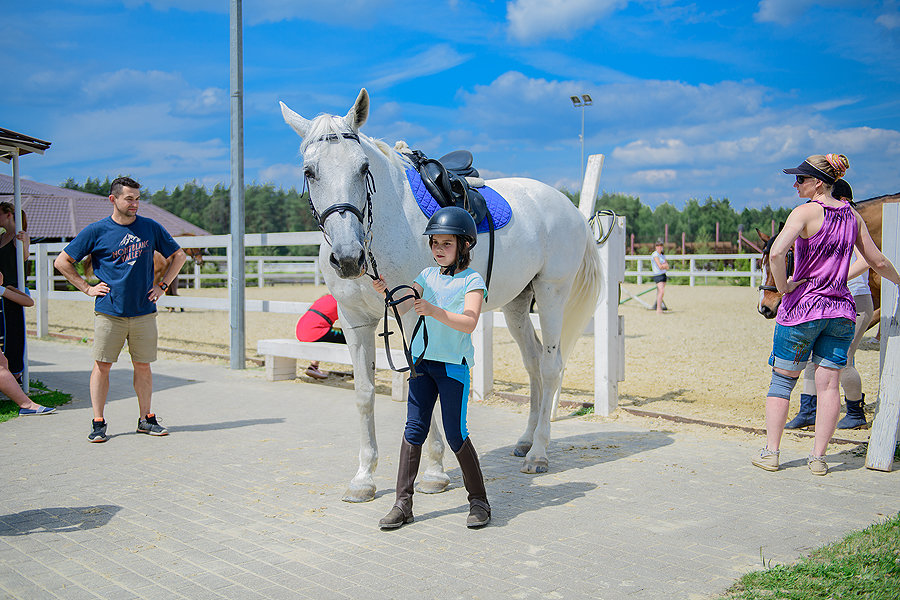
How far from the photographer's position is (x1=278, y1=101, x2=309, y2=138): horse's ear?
4113mm

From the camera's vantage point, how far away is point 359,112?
13.3 ft

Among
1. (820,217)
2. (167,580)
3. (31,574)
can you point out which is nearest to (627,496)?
(820,217)

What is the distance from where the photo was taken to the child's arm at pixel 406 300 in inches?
145

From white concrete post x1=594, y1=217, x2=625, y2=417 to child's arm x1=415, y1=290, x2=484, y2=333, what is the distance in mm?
3434

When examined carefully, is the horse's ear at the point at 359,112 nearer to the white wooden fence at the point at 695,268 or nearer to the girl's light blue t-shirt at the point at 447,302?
the girl's light blue t-shirt at the point at 447,302

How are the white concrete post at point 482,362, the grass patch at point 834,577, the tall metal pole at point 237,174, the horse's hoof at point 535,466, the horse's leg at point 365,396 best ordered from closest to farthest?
the grass patch at point 834,577, the horse's leg at point 365,396, the horse's hoof at point 535,466, the white concrete post at point 482,362, the tall metal pole at point 237,174

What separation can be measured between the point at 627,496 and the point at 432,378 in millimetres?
1502

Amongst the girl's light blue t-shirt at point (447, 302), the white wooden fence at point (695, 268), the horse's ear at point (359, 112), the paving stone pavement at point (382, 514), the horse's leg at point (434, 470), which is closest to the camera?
the paving stone pavement at point (382, 514)

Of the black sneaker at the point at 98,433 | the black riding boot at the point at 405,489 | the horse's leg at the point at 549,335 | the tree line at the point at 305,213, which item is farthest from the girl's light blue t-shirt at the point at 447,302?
the tree line at the point at 305,213

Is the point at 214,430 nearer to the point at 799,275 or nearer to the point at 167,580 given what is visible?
the point at 167,580

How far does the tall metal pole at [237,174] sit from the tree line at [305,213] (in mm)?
53672

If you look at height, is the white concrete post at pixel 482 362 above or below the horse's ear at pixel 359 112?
below

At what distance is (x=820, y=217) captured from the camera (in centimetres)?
474

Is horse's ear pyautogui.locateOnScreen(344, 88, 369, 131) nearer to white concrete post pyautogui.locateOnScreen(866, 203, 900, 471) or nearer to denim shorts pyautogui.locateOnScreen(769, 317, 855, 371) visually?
→ denim shorts pyautogui.locateOnScreen(769, 317, 855, 371)
